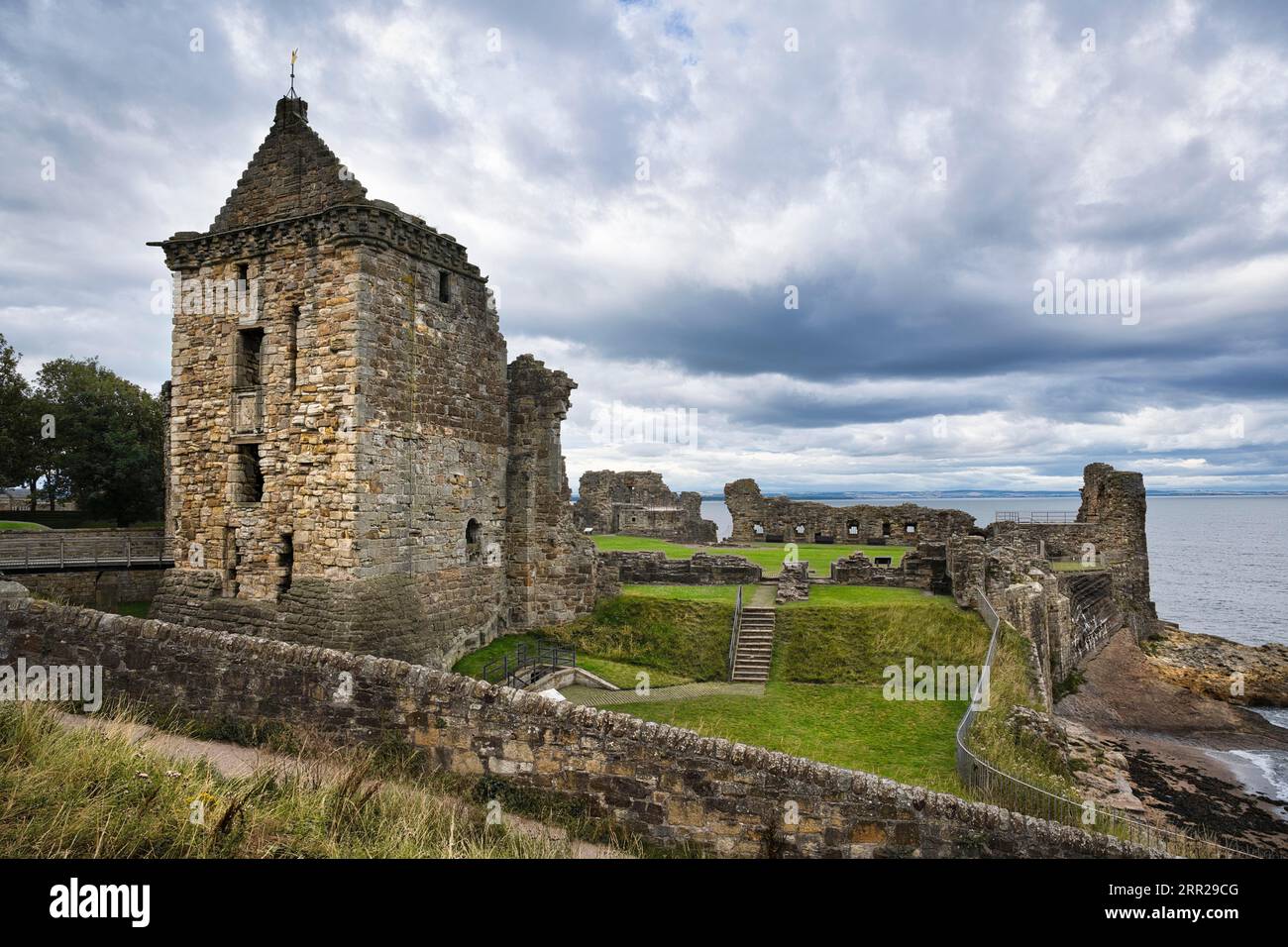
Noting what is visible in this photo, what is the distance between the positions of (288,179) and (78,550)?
11483 millimetres

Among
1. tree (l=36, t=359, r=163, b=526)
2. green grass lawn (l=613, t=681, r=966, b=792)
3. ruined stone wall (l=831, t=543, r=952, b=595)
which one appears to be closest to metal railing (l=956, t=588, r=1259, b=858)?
green grass lawn (l=613, t=681, r=966, b=792)

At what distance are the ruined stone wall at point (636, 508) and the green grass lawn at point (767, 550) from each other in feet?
4.97

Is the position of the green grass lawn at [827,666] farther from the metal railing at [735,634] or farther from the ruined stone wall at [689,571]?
the ruined stone wall at [689,571]

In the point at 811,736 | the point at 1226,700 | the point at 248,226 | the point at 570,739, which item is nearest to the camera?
the point at 570,739

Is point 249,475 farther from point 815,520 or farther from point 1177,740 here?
point 1177,740

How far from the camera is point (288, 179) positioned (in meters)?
16.8

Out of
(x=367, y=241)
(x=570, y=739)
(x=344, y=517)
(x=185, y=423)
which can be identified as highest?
(x=367, y=241)

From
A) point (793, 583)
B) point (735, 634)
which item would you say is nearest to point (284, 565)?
point (735, 634)

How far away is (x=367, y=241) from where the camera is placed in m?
15.7

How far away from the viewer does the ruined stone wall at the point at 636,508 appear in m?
41.0

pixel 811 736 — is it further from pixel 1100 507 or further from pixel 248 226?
pixel 1100 507

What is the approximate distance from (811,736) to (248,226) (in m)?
16.6

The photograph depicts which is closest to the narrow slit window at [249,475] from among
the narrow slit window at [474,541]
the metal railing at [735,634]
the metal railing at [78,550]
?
the narrow slit window at [474,541]

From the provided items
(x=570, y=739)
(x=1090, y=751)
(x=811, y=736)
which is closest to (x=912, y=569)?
(x=1090, y=751)
